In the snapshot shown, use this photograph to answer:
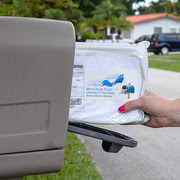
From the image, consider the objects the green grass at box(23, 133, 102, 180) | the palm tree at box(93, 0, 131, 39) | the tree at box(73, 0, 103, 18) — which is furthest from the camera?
the tree at box(73, 0, 103, 18)

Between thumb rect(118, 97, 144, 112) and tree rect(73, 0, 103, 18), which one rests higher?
thumb rect(118, 97, 144, 112)

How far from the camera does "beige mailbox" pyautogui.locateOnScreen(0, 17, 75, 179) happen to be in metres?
1.80

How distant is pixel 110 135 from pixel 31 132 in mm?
571

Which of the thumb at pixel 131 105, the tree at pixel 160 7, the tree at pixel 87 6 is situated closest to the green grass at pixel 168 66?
the thumb at pixel 131 105

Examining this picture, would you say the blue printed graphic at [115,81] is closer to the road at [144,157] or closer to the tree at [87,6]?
the road at [144,157]

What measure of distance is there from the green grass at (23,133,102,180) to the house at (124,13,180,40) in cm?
4424

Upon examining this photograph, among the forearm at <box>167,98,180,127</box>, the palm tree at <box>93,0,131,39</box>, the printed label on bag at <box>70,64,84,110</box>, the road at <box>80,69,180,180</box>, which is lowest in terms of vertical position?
the palm tree at <box>93,0,131,39</box>

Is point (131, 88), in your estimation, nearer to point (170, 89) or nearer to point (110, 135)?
point (110, 135)

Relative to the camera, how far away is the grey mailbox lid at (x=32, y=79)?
1797 millimetres

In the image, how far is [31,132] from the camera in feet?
6.26

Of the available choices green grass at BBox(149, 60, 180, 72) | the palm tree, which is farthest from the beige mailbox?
the palm tree

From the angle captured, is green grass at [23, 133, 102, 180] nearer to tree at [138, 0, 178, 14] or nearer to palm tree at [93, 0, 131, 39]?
palm tree at [93, 0, 131, 39]

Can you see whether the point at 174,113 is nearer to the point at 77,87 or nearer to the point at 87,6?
the point at 77,87

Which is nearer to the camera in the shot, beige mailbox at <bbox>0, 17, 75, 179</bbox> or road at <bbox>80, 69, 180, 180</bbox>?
beige mailbox at <bbox>0, 17, 75, 179</bbox>
